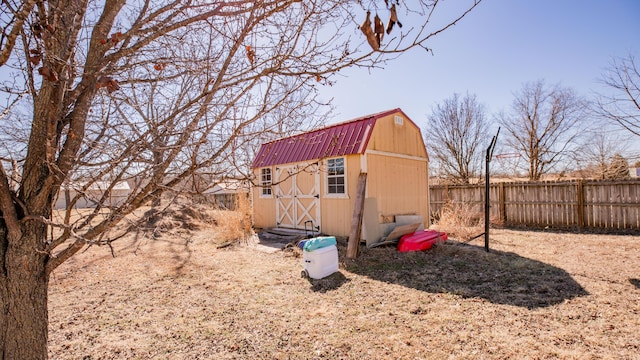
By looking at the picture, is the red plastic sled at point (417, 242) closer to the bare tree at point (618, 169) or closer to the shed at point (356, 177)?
the shed at point (356, 177)

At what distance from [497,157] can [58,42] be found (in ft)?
62.2

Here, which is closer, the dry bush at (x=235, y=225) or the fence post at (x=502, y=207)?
the dry bush at (x=235, y=225)

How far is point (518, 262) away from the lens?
581 centimetres

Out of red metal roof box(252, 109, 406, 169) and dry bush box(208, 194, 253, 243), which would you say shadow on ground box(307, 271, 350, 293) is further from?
dry bush box(208, 194, 253, 243)

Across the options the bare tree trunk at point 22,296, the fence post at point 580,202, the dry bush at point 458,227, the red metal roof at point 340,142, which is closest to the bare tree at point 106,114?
the bare tree trunk at point 22,296

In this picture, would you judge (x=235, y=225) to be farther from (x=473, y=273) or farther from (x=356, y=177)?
(x=473, y=273)

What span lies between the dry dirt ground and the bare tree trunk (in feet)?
1.74

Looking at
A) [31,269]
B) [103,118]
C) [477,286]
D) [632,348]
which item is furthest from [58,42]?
[477,286]

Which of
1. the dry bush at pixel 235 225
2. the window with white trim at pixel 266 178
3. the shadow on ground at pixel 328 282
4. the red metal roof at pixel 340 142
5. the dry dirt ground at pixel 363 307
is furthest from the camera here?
the window with white trim at pixel 266 178

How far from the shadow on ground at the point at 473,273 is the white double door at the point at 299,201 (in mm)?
1942

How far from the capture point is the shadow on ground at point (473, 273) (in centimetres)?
419

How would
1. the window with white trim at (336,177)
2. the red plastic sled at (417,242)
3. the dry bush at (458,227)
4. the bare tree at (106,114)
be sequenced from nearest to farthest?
the bare tree at (106,114)
the red plastic sled at (417,242)
the window with white trim at (336,177)
the dry bush at (458,227)

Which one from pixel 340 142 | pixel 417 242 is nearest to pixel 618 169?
pixel 417 242

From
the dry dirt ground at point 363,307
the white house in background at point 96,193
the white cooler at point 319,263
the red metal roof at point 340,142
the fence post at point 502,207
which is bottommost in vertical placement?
the dry dirt ground at point 363,307
